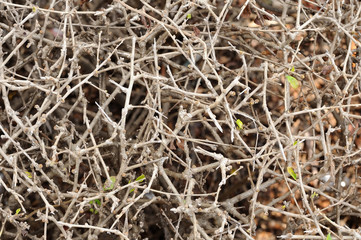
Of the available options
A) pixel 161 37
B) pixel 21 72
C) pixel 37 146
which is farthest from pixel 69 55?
pixel 37 146

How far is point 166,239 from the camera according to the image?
1.98 m

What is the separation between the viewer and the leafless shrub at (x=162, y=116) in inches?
65.1

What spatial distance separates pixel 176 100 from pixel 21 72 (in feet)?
2.32

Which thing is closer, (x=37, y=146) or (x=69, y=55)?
(x=37, y=146)

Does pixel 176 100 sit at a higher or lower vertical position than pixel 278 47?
lower

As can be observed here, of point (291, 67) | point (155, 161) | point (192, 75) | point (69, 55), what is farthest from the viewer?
point (69, 55)

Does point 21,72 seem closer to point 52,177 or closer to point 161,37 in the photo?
point 52,177

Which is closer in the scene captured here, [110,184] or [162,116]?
[110,184]

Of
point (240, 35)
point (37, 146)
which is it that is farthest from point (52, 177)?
point (240, 35)

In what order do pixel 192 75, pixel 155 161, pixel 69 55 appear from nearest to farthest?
pixel 155 161 < pixel 192 75 < pixel 69 55

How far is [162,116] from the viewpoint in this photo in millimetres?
1945

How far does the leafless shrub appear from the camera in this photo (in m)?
1.65

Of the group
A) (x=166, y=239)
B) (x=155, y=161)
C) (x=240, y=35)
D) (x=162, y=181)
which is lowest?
(x=166, y=239)

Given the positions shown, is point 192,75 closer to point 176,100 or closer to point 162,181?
point 176,100
